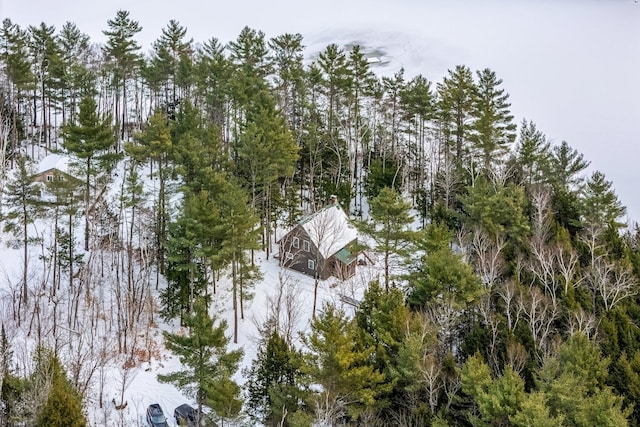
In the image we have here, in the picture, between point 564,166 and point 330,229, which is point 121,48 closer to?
point 330,229

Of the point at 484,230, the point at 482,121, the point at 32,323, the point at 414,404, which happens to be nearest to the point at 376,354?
the point at 414,404

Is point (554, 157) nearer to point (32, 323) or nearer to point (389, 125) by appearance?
point (389, 125)

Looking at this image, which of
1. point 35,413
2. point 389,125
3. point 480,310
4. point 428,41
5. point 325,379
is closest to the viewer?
point 35,413

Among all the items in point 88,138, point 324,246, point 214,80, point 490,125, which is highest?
point 214,80

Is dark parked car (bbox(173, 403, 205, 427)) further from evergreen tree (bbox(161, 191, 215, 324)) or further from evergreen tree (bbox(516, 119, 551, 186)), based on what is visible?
evergreen tree (bbox(516, 119, 551, 186))

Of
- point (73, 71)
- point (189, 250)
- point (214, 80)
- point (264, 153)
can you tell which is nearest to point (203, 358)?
point (189, 250)

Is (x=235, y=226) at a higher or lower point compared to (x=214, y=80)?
lower
